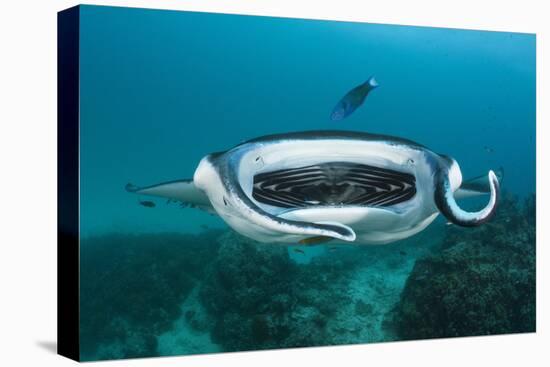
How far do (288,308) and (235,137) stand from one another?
1.67 m

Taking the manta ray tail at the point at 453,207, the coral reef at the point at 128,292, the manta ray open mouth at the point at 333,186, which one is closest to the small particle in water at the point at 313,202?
the manta ray open mouth at the point at 333,186

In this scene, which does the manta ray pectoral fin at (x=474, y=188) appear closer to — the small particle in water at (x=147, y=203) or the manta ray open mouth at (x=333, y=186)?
the manta ray open mouth at (x=333, y=186)

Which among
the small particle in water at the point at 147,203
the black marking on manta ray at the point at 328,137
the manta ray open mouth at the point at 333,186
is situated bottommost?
the manta ray open mouth at the point at 333,186

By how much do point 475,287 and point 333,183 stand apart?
7.43 ft

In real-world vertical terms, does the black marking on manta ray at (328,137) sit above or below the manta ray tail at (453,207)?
above

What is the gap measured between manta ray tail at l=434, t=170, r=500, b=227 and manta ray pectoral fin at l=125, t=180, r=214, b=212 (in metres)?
1.86

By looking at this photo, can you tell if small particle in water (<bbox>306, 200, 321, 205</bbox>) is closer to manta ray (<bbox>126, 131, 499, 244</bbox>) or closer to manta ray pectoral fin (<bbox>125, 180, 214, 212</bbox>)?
manta ray (<bbox>126, 131, 499, 244</bbox>)

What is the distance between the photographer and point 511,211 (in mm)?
7695

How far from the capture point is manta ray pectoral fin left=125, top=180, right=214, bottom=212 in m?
5.91

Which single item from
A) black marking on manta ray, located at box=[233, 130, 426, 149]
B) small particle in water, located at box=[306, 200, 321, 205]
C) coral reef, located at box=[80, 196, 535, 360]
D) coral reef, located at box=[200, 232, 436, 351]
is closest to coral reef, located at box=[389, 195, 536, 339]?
coral reef, located at box=[80, 196, 535, 360]

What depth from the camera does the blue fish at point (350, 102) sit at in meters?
Answer: 6.52

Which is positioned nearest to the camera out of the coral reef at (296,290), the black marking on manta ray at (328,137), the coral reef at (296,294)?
the black marking on manta ray at (328,137)

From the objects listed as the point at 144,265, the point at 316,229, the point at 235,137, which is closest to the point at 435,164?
the point at 316,229

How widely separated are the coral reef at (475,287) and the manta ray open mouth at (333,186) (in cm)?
155
